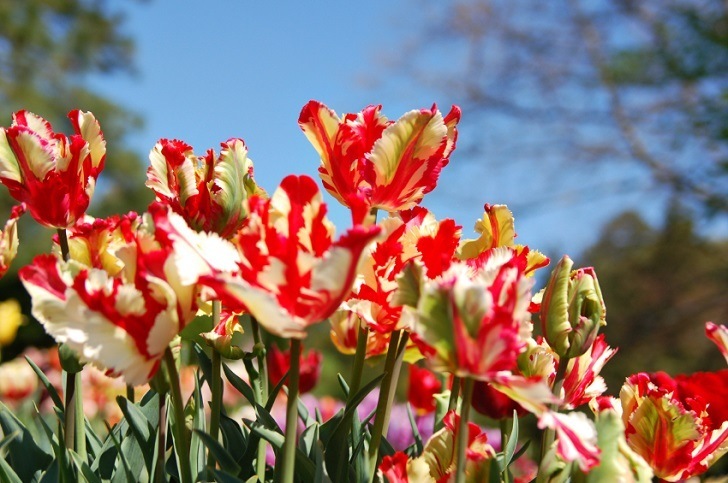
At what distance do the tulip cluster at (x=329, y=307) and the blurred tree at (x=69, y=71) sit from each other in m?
9.32

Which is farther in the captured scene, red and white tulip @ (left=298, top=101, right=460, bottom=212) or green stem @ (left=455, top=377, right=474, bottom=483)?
red and white tulip @ (left=298, top=101, right=460, bottom=212)

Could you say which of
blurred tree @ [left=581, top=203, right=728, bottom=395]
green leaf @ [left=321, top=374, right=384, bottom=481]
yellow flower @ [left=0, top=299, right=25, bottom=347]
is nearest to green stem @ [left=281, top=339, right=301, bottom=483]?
green leaf @ [left=321, top=374, right=384, bottom=481]

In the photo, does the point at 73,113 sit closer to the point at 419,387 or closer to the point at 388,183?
the point at 388,183

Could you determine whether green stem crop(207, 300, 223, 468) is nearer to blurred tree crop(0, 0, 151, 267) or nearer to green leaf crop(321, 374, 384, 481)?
green leaf crop(321, 374, 384, 481)

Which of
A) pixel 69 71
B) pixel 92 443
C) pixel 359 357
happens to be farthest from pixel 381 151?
pixel 69 71

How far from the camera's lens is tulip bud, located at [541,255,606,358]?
57 centimetres

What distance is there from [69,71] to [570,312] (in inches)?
453

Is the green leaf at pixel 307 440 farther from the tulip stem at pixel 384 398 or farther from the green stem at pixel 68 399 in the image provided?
the green stem at pixel 68 399

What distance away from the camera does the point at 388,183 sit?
646 mm

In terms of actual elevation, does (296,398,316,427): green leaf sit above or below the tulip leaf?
below

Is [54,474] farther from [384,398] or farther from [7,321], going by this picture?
[7,321]

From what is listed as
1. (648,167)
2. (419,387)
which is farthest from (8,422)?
(648,167)

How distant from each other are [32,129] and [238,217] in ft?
0.64

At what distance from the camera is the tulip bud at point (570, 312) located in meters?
0.57
